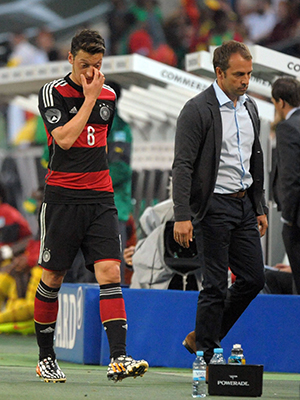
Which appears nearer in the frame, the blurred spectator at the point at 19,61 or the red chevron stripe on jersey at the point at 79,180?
the red chevron stripe on jersey at the point at 79,180

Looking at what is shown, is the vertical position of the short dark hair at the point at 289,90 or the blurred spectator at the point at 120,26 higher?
the blurred spectator at the point at 120,26

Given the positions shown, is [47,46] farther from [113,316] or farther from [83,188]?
[113,316]

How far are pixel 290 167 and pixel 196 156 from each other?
1402 mm

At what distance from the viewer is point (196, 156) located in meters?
4.63

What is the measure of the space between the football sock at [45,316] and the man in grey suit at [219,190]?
76 cm

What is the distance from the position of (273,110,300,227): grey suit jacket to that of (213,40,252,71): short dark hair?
132 cm

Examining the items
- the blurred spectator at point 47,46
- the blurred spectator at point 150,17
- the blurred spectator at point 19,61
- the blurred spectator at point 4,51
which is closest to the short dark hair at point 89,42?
the blurred spectator at point 150,17

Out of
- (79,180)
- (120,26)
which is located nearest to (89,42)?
(79,180)

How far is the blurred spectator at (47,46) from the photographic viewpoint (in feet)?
54.6

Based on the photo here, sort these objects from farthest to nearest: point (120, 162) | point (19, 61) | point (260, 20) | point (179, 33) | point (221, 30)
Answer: point (19, 61) → point (179, 33) → point (221, 30) → point (260, 20) → point (120, 162)

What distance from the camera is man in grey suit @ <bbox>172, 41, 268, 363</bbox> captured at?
4578 mm

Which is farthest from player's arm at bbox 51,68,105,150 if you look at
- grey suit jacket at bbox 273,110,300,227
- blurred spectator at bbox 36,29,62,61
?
blurred spectator at bbox 36,29,62,61

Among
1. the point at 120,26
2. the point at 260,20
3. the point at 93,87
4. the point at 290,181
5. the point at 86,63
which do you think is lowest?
the point at 290,181

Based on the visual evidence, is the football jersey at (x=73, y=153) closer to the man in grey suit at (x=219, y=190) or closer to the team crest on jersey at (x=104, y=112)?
the team crest on jersey at (x=104, y=112)
